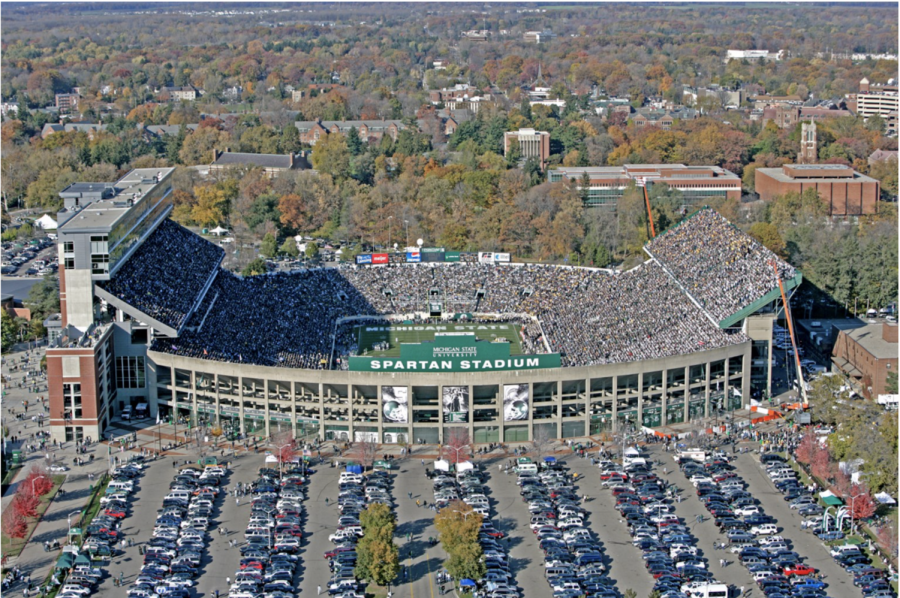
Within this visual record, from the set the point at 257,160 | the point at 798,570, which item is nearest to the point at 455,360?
the point at 798,570

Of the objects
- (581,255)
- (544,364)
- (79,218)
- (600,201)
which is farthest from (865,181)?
(79,218)

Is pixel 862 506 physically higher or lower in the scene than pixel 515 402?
lower

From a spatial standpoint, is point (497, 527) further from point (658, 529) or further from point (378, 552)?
point (378, 552)

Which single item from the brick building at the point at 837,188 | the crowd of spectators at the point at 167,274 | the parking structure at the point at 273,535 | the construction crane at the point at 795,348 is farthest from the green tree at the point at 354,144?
the parking structure at the point at 273,535

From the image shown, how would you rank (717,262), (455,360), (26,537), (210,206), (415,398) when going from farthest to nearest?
1. (210,206)
2. (717,262)
3. (415,398)
4. (455,360)
5. (26,537)

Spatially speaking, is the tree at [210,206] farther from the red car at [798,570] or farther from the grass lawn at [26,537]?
the red car at [798,570]

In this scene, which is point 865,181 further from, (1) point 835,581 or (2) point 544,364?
(1) point 835,581
